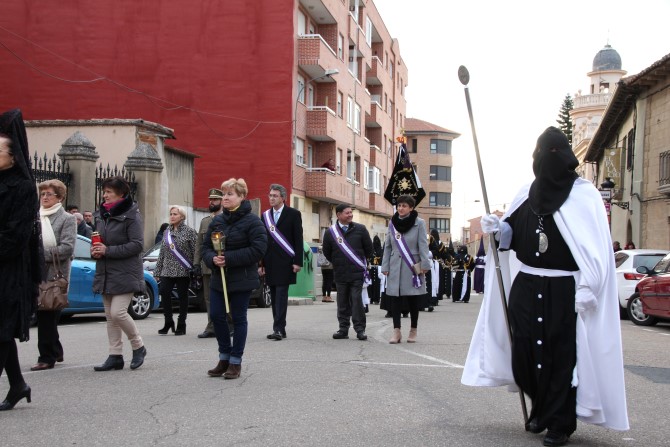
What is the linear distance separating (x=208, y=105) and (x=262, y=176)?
3785mm

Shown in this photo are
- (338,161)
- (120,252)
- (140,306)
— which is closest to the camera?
(120,252)

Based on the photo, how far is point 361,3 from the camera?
4966 cm

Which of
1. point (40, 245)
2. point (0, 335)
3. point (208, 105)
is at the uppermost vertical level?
point (208, 105)

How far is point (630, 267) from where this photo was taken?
18250 mm

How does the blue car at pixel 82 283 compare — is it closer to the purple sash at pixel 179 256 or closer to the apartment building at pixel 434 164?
the purple sash at pixel 179 256

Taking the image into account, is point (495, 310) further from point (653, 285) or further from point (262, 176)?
point (262, 176)

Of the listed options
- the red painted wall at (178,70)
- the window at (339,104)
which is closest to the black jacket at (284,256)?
the red painted wall at (178,70)

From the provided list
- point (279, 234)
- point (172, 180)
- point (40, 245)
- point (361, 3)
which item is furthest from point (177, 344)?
point (361, 3)

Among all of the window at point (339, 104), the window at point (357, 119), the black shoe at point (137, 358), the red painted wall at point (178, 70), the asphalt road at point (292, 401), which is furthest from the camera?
the window at point (357, 119)

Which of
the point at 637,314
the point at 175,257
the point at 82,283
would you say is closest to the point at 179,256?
the point at 175,257

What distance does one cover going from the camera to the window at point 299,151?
3759 cm

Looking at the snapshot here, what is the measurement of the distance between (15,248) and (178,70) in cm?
3129

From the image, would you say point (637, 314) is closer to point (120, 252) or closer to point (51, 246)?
point (120, 252)

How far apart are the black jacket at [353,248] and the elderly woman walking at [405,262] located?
0.60m
